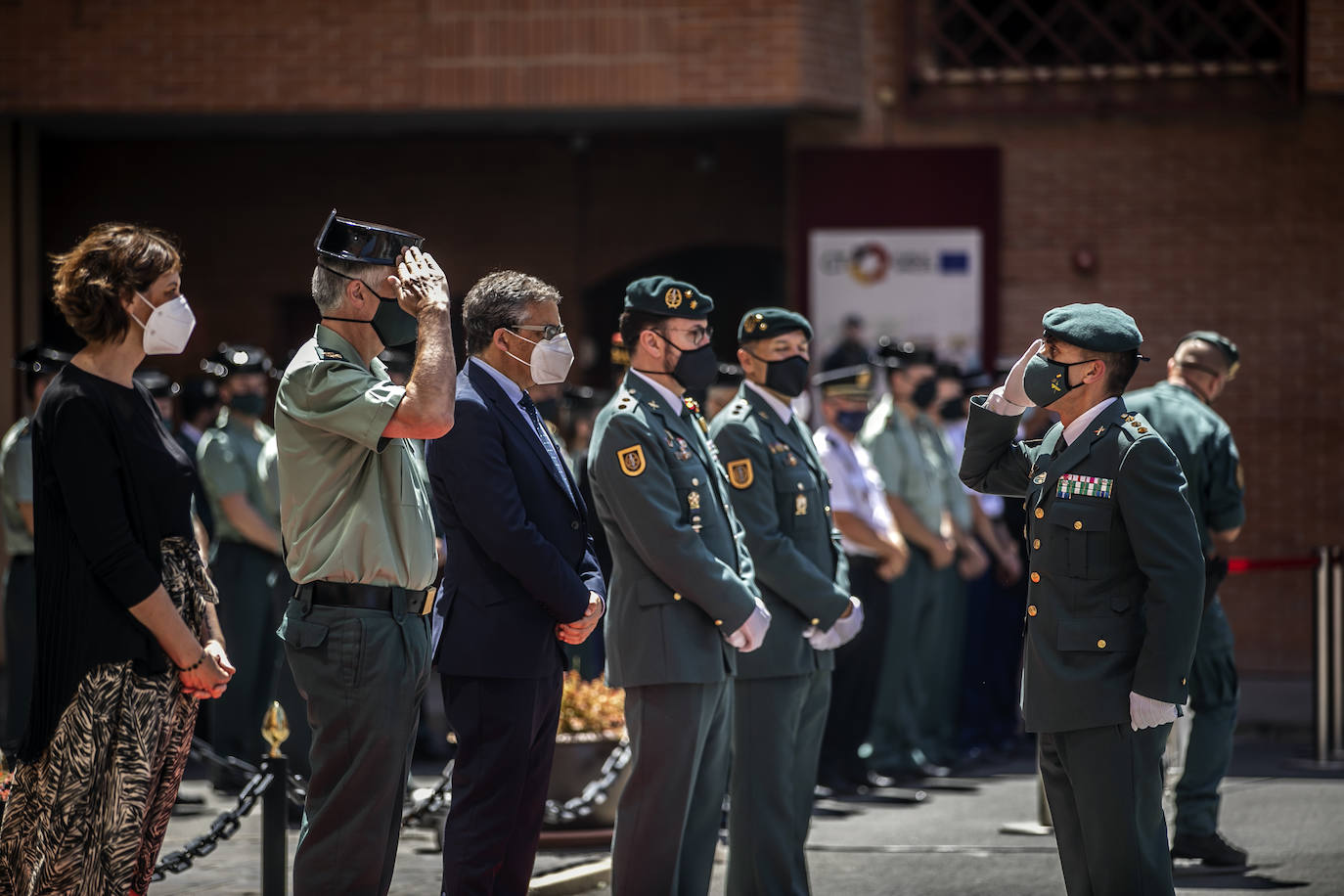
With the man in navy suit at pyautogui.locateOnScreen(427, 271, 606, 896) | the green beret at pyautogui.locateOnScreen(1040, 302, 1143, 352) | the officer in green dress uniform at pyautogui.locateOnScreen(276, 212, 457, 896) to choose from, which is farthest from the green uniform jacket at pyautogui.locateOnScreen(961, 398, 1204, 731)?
the officer in green dress uniform at pyautogui.locateOnScreen(276, 212, 457, 896)

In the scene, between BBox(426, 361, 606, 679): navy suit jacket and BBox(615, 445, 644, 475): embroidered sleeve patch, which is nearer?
BBox(426, 361, 606, 679): navy suit jacket

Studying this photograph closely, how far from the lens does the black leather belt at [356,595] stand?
450 cm

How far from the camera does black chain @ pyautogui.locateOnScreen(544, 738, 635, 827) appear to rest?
712cm

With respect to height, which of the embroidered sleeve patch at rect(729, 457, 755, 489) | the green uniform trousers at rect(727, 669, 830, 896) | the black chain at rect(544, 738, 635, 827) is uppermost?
the embroidered sleeve patch at rect(729, 457, 755, 489)

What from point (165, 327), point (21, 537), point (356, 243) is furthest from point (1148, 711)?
point (21, 537)

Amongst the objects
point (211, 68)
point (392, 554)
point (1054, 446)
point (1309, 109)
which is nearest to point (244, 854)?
point (392, 554)

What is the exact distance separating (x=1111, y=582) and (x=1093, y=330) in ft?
2.29

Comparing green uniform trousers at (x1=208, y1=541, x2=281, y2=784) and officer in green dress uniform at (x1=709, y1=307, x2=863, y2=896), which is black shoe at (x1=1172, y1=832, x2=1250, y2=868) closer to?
officer in green dress uniform at (x1=709, y1=307, x2=863, y2=896)

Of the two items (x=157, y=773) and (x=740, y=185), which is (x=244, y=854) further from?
(x=740, y=185)

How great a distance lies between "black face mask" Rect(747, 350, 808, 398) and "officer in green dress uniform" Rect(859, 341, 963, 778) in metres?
3.16

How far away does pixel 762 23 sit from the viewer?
1254cm

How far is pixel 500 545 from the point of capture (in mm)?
4914

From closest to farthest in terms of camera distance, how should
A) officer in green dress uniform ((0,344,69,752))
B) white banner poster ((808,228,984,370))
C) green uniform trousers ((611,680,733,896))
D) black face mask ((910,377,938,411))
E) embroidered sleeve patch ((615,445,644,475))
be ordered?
1. green uniform trousers ((611,680,733,896))
2. embroidered sleeve patch ((615,445,644,475))
3. officer in green dress uniform ((0,344,69,752))
4. black face mask ((910,377,938,411))
5. white banner poster ((808,228,984,370))

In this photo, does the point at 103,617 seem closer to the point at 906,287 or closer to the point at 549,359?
the point at 549,359
